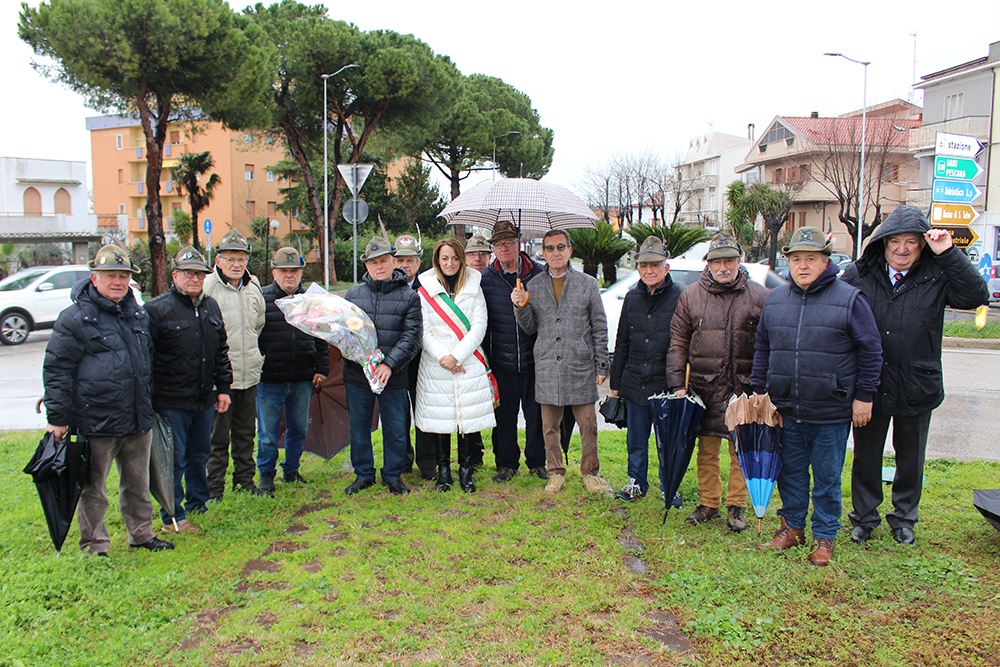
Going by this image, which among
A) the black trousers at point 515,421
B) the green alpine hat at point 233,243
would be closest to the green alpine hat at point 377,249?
the green alpine hat at point 233,243

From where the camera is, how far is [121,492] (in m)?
4.16

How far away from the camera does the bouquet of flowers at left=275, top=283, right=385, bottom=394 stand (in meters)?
4.93

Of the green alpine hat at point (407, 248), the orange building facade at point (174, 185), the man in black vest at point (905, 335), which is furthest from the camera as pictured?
the orange building facade at point (174, 185)

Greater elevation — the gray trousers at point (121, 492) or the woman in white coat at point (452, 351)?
the woman in white coat at point (452, 351)

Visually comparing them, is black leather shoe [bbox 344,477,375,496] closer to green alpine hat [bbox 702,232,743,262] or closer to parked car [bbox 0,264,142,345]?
green alpine hat [bbox 702,232,743,262]

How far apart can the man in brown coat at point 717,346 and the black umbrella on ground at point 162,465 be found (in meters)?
3.37

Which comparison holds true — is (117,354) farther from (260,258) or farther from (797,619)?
(260,258)

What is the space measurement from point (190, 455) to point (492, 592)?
241cm

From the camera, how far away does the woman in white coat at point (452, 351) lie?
17.3ft

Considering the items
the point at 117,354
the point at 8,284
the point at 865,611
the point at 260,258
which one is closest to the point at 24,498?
the point at 117,354

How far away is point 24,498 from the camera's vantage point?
5133mm

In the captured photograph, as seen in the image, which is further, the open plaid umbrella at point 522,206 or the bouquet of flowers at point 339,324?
the open plaid umbrella at point 522,206

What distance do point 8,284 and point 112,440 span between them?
1409 cm

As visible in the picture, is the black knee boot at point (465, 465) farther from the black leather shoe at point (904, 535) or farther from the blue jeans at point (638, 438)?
the black leather shoe at point (904, 535)
